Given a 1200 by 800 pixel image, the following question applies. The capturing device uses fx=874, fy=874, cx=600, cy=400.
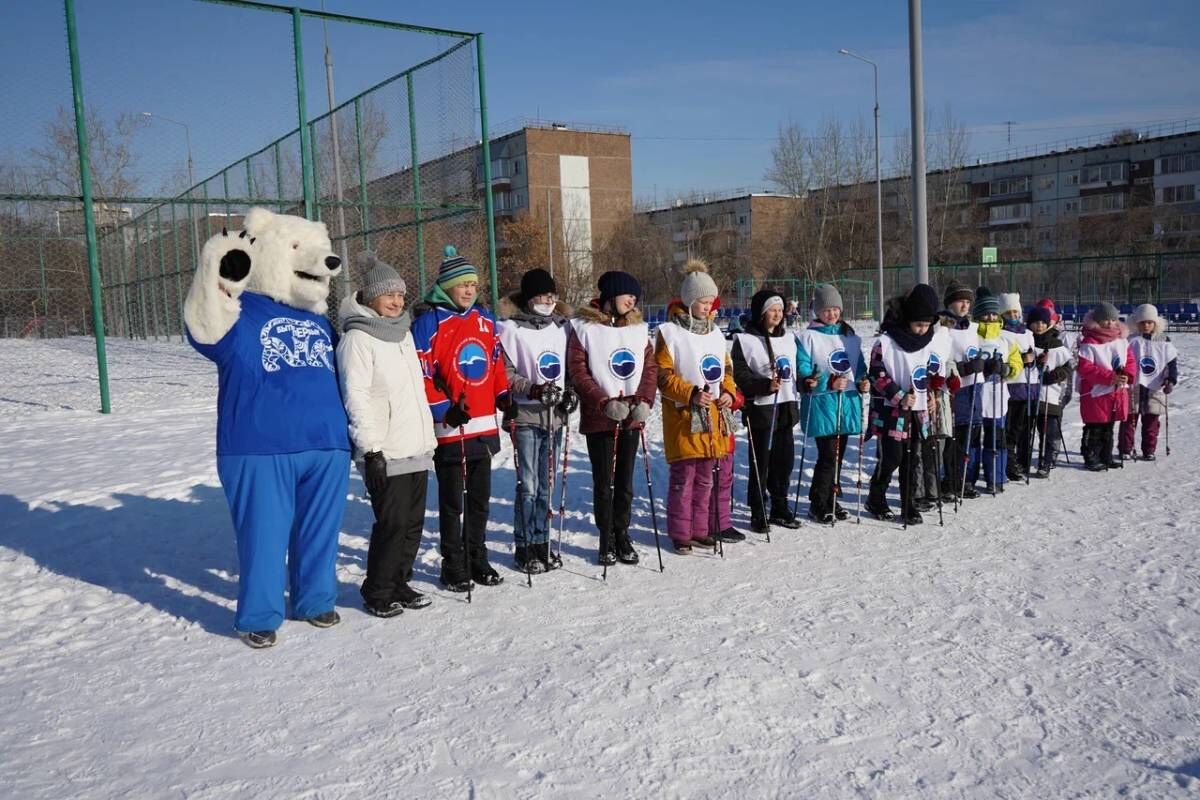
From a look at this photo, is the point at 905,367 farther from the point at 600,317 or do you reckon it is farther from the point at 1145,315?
the point at 1145,315

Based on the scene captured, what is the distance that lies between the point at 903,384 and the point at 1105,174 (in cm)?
5694

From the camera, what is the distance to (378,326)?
4297mm

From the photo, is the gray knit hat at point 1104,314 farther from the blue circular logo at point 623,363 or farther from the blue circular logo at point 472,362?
the blue circular logo at point 472,362

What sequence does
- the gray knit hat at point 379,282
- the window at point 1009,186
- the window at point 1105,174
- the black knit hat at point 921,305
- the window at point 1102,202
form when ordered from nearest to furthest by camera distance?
the gray knit hat at point 379,282, the black knit hat at point 921,305, the window at point 1102,202, the window at point 1105,174, the window at point 1009,186

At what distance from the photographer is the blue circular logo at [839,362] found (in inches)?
244

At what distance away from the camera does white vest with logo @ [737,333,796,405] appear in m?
5.93

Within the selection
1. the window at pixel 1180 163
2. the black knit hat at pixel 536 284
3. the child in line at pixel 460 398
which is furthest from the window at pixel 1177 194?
the child in line at pixel 460 398

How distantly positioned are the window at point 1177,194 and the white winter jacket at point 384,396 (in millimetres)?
57119

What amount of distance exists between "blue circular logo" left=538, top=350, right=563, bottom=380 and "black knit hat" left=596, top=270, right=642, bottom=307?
18.1 inches

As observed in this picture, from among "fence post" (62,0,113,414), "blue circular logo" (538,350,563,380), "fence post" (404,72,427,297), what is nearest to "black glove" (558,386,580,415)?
"blue circular logo" (538,350,563,380)

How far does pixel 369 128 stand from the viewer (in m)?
15.0

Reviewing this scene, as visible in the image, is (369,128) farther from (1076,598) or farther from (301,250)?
(1076,598)

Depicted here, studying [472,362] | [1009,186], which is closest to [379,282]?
[472,362]

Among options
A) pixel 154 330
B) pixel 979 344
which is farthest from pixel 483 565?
pixel 154 330
